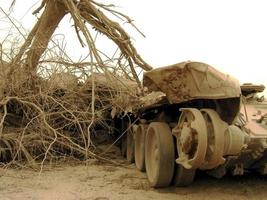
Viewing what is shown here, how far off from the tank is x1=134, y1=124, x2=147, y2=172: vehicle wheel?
64 cm

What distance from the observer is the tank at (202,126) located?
4.80 metres

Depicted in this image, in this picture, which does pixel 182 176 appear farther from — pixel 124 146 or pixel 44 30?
pixel 44 30

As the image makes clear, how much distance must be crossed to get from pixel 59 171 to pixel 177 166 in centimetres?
207

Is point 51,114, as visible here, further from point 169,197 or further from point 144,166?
point 169,197

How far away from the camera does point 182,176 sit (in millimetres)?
5879

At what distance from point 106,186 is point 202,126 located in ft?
6.21

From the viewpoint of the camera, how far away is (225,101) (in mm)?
5215

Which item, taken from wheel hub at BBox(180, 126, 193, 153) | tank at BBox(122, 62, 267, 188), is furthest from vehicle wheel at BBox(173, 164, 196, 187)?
wheel hub at BBox(180, 126, 193, 153)

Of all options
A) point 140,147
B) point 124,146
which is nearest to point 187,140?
point 140,147

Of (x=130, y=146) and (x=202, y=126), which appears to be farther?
(x=130, y=146)

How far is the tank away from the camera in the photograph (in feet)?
15.7

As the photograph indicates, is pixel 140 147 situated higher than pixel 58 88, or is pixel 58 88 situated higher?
pixel 58 88

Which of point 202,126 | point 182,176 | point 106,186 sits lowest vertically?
point 106,186

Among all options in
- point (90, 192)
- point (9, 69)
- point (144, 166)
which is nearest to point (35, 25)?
point (9, 69)
